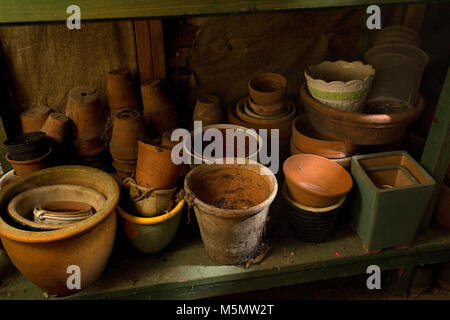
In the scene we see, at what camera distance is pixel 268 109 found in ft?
7.46

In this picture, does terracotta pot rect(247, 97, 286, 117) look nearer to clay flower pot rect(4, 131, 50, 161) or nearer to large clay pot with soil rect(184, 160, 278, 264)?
large clay pot with soil rect(184, 160, 278, 264)

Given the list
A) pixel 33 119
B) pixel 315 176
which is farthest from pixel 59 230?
pixel 315 176

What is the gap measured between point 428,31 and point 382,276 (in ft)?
5.29

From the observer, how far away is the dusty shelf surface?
1.82m

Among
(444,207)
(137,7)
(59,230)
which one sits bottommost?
(444,207)

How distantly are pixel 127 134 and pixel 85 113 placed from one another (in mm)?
307

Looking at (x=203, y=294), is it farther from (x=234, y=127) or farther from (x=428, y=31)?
(x=428, y=31)

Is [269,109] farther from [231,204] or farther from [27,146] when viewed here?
[27,146]

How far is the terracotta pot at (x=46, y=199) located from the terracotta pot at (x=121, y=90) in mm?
654

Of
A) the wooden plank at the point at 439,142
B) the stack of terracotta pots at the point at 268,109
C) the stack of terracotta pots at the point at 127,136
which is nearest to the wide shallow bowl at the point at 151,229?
the stack of terracotta pots at the point at 127,136

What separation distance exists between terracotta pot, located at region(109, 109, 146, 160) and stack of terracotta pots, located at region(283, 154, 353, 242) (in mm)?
775

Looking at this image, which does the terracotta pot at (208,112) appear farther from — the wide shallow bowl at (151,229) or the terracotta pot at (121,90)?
the wide shallow bowl at (151,229)

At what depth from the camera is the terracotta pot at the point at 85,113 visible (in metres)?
2.15
